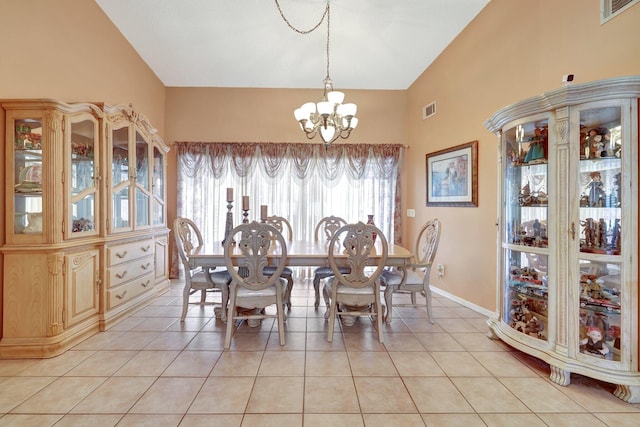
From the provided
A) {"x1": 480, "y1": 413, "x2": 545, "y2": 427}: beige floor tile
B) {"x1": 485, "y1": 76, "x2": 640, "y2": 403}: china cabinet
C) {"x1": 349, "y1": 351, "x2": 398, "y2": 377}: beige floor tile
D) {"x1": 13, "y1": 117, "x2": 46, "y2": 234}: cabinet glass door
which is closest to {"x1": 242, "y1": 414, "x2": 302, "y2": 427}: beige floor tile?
{"x1": 349, "y1": 351, "x2": 398, "y2": 377}: beige floor tile

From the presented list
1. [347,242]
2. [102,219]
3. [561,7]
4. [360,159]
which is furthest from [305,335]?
[561,7]

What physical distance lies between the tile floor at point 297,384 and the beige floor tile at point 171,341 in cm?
2

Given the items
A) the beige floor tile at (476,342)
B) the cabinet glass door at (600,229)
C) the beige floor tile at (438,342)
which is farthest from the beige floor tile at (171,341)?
the cabinet glass door at (600,229)

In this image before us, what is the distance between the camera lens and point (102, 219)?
109 inches

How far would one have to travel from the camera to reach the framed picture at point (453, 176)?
3371 millimetres

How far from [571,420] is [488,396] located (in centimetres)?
39

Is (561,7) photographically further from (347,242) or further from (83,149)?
(83,149)

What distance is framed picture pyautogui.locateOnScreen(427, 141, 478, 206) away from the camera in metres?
3.37

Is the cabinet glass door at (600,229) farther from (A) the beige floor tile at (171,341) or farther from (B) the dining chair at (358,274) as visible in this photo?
(A) the beige floor tile at (171,341)

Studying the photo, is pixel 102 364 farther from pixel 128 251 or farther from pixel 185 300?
pixel 128 251

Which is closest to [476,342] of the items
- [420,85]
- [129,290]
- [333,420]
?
[333,420]

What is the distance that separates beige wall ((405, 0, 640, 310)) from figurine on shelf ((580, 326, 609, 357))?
1171 millimetres

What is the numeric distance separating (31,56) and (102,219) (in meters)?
1.41

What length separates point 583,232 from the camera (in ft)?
6.29
